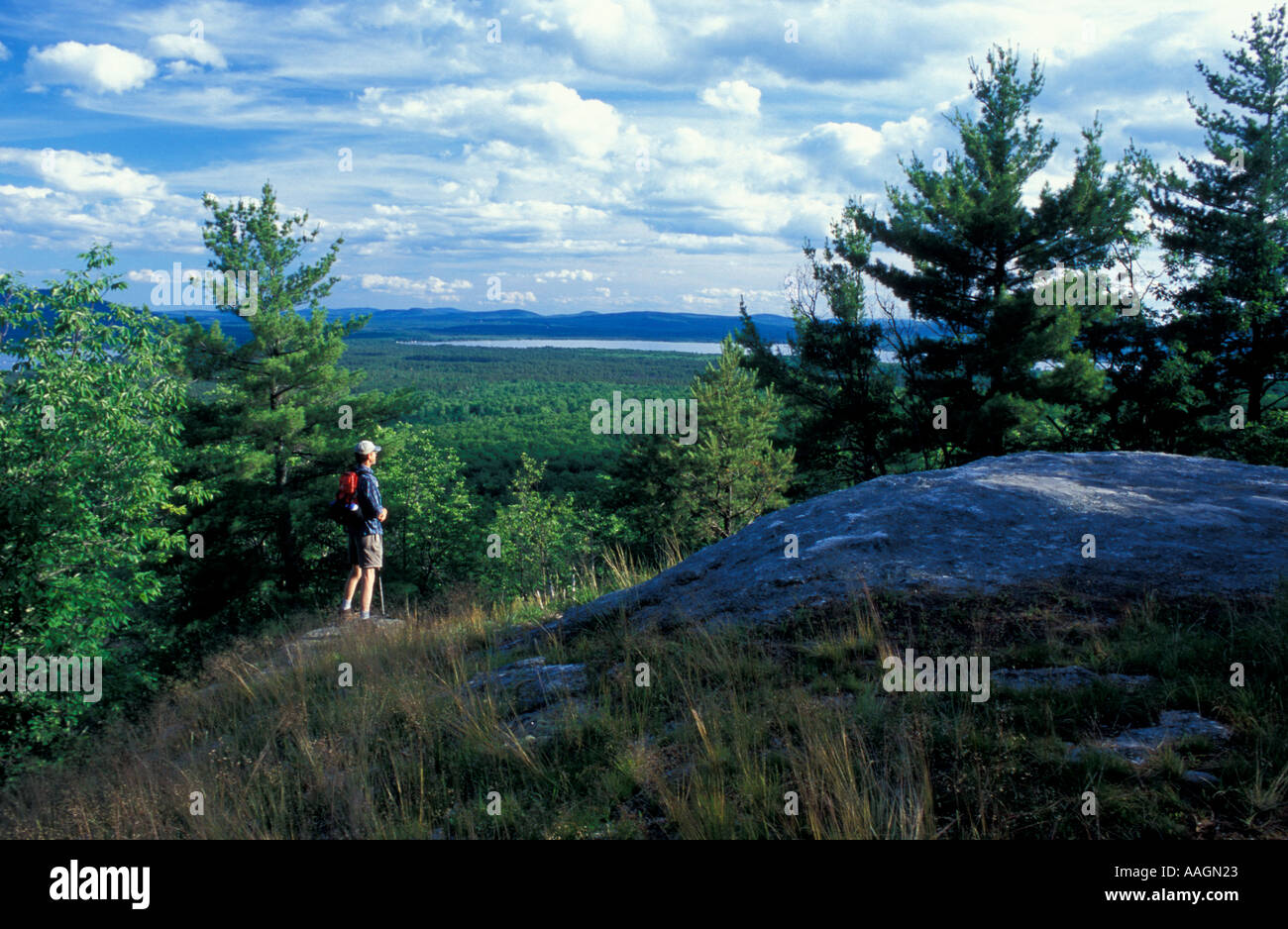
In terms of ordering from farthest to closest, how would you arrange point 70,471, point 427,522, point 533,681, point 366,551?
1. point 427,522
2. point 70,471
3. point 366,551
4. point 533,681

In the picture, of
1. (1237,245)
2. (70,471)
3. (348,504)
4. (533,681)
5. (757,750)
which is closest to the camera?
(757,750)

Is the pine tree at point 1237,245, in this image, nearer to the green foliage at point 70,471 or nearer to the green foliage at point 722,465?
the green foliage at point 722,465

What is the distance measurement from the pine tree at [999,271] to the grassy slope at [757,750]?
15.0m

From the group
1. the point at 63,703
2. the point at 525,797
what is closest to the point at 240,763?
the point at 525,797

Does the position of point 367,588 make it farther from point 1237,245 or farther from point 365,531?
point 1237,245

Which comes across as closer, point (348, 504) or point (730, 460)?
point (348, 504)

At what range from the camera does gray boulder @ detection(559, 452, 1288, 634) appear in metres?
4.94

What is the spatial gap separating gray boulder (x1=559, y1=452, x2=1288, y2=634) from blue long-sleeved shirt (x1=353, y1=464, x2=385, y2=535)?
10.4 feet

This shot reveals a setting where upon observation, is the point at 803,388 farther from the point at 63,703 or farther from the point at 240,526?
the point at 63,703

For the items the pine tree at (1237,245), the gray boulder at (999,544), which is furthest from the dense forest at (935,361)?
the gray boulder at (999,544)

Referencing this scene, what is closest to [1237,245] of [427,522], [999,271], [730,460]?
[999,271]

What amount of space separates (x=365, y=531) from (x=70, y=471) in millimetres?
6497

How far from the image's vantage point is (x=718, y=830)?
8.99 ft

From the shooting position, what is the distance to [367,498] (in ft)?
26.4
